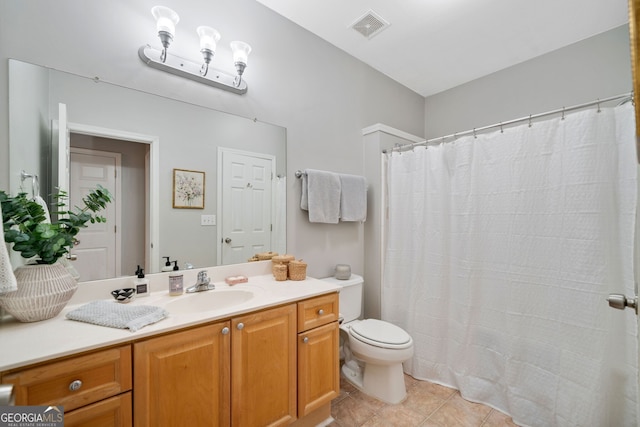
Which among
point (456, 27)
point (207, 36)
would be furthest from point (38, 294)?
point (456, 27)

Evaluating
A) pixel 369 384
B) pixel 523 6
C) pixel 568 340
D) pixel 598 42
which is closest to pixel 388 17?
pixel 523 6

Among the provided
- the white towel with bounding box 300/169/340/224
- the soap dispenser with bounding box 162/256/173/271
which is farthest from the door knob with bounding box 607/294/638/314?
the soap dispenser with bounding box 162/256/173/271

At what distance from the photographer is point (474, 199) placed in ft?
5.99

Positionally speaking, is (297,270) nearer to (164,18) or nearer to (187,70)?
(187,70)

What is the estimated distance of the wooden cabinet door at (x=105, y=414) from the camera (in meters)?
0.82

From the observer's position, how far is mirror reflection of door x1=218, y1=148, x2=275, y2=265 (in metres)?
1.63

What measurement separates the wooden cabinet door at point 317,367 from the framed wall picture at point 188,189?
93cm

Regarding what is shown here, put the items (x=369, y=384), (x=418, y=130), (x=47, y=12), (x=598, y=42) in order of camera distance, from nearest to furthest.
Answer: (x=47, y=12) < (x=369, y=384) < (x=598, y=42) < (x=418, y=130)

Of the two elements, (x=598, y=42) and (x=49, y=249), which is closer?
(x=49, y=249)

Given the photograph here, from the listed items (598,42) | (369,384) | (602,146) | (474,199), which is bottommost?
(369,384)

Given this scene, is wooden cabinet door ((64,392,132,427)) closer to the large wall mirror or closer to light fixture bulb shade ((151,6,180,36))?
the large wall mirror

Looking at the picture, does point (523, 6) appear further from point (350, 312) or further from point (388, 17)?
point (350, 312)

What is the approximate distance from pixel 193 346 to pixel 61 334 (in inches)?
16.1

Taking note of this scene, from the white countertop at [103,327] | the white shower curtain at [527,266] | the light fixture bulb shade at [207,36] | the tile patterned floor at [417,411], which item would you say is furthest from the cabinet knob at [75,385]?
the white shower curtain at [527,266]
